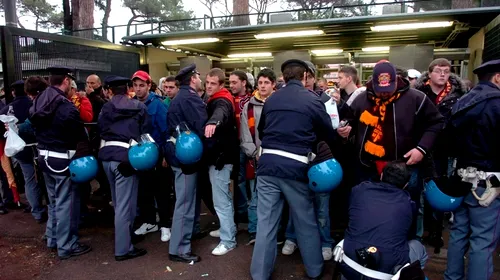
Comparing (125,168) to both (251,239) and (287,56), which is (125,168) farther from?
(287,56)

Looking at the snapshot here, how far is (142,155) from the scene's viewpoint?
3898 millimetres

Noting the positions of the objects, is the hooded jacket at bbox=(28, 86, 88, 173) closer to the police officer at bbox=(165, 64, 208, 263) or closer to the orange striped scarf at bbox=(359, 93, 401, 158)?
the police officer at bbox=(165, 64, 208, 263)

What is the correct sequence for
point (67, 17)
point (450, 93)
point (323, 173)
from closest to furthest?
1. point (323, 173)
2. point (450, 93)
3. point (67, 17)

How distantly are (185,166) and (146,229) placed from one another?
1.59 m

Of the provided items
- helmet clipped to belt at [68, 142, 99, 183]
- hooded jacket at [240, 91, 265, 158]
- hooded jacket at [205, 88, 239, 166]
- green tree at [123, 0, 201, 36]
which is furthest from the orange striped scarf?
green tree at [123, 0, 201, 36]

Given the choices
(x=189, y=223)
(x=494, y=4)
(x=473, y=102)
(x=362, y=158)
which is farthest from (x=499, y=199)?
(x=494, y=4)

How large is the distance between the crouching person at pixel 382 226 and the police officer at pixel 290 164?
2.44ft

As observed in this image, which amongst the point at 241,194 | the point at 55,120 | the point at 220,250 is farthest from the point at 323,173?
the point at 55,120

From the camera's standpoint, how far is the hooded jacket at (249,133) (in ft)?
14.0

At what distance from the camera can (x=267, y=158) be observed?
11.3 feet

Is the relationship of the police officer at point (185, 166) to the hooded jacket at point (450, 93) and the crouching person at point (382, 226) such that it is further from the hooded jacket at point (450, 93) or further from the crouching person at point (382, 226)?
the hooded jacket at point (450, 93)

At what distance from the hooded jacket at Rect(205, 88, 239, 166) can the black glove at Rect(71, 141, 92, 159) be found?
1372 mm

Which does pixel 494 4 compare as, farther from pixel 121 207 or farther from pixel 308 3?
pixel 308 3

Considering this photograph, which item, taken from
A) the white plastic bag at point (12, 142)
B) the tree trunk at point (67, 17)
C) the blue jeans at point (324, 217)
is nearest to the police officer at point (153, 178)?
the white plastic bag at point (12, 142)
